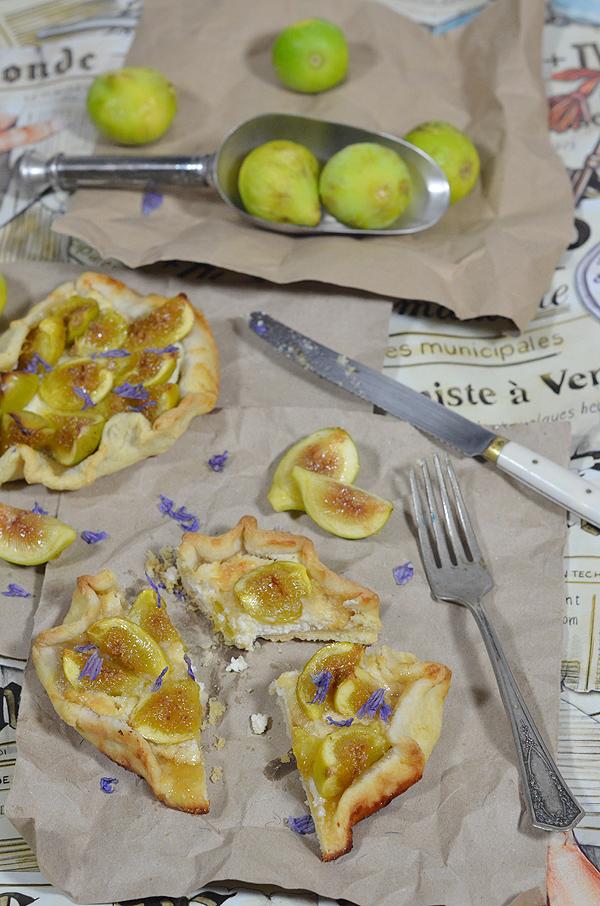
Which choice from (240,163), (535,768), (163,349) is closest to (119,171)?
(240,163)

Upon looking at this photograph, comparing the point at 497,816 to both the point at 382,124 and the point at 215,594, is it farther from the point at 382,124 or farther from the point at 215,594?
the point at 382,124

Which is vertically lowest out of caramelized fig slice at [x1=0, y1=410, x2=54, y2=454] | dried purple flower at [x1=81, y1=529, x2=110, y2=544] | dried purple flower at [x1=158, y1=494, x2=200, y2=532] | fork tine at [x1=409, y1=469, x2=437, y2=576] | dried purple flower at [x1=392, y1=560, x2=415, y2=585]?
dried purple flower at [x1=81, y1=529, x2=110, y2=544]

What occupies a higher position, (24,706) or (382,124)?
(382,124)

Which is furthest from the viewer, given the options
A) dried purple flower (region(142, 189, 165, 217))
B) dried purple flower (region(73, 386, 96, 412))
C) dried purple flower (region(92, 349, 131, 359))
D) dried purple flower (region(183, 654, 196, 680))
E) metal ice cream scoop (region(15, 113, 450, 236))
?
dried purple flower (region(142, 189, 165, 217))

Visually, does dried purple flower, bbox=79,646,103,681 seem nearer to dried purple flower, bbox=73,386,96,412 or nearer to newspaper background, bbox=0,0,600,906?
newspaper background, bbox=0,0,600,906

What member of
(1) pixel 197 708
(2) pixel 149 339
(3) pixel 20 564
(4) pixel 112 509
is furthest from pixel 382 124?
(1) pixel 197 708

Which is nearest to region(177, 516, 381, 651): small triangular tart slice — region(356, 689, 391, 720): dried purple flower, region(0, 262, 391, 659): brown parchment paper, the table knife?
region(356, 689, 391, 720): dried purple flower
